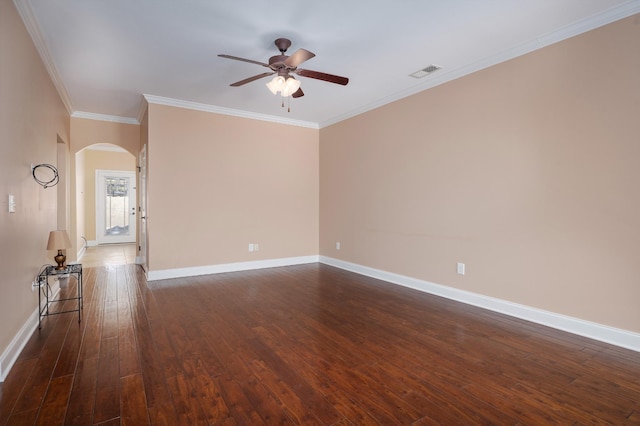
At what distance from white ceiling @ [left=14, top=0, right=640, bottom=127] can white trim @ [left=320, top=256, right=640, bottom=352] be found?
2603mm

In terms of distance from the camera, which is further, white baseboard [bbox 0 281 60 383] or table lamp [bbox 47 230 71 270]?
table lamp [bbox 47 230 71 270]

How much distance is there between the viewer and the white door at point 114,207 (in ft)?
29.6

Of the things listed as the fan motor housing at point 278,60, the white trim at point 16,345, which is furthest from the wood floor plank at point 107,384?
the fan motor housing at point 278,60

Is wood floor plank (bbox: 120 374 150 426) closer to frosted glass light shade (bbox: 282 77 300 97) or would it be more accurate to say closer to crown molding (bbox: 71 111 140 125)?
frosted glass light shade (bbox: 282 77 300 97)

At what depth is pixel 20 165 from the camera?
2.63 metres

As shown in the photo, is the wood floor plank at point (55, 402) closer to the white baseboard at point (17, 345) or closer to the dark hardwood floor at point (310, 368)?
the dark hardwood floor at point (310, 368)

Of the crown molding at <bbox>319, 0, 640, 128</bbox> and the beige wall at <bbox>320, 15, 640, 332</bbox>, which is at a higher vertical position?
the crown molding at <bbox>319, 0, 640, 128</bbox>

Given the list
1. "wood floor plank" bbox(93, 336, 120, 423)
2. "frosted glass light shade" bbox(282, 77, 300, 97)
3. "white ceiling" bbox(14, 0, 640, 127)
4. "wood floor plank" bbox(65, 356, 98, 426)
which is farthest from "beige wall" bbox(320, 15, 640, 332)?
"wood floor plank" bbox(65, 356, 98, 426)

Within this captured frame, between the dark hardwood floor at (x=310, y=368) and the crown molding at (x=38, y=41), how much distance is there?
106 inches

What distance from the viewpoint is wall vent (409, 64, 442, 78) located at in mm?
3716

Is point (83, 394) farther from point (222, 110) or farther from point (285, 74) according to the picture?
point (222, 110)

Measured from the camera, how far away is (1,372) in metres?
2.11

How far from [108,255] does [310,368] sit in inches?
272

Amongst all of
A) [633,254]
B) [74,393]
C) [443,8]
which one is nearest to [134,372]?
[74,393]
